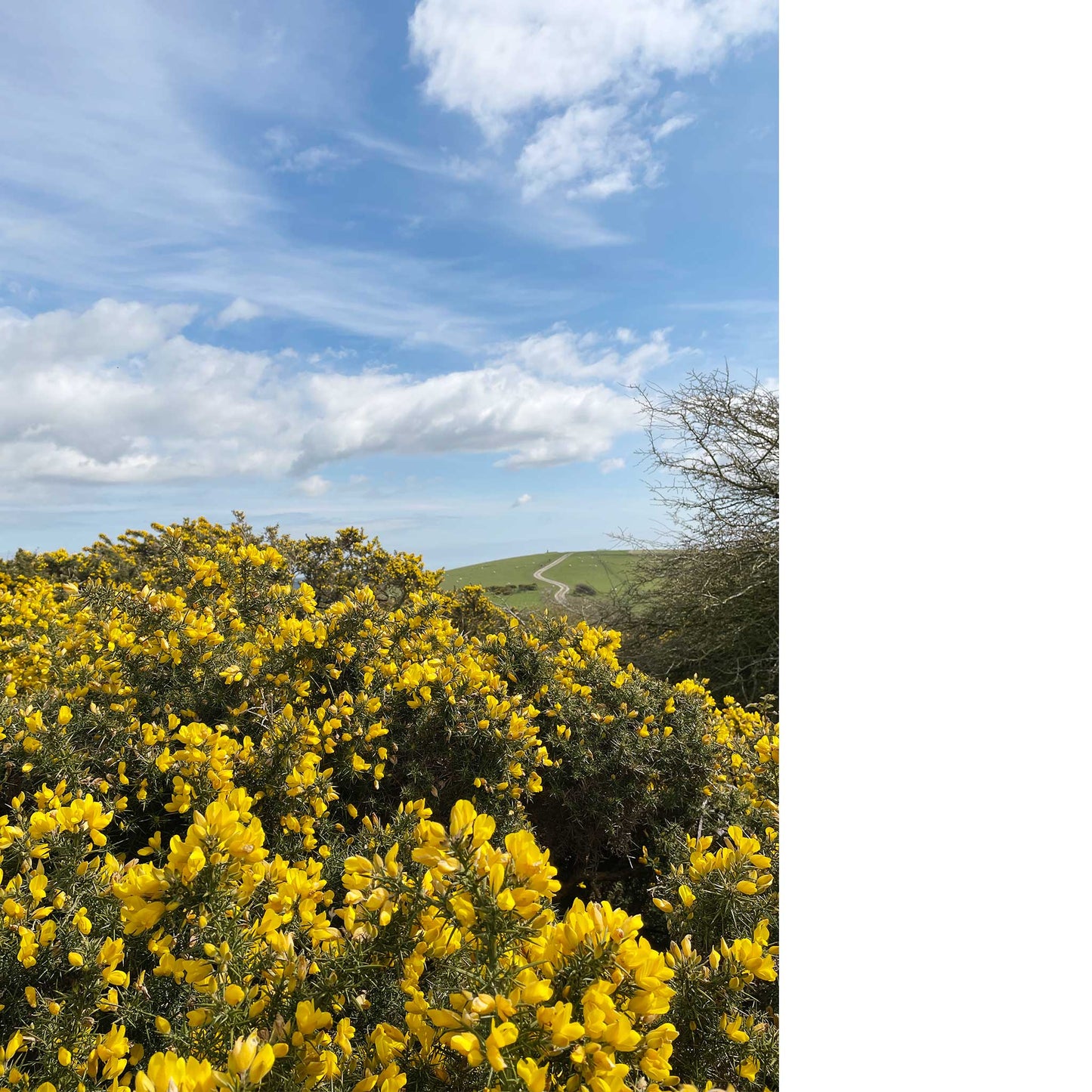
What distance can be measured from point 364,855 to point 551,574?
7.97 meters

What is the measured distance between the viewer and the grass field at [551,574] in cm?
774

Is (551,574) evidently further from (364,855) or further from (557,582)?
(364,855)

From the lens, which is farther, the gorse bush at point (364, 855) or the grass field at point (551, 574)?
the grass field at point (551, 574)

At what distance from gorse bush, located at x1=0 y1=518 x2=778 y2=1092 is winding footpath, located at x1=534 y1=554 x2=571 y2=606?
467 centimetres

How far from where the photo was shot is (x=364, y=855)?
1701 millimetres

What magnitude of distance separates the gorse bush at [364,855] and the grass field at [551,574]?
156 inches

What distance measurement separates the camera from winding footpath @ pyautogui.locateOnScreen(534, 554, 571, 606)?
8414mm

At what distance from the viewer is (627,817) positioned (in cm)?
247
